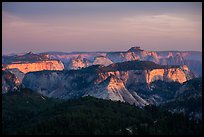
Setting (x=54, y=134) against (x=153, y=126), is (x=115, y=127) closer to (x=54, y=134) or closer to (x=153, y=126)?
(x=153, y=126)

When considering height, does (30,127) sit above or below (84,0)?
below

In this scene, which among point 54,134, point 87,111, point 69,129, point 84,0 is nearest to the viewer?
point 84,0

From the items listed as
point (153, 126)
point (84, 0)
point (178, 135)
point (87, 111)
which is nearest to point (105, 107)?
point (87, 111)

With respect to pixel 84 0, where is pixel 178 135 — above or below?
below

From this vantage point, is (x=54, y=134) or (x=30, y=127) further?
(x=30, y=127)

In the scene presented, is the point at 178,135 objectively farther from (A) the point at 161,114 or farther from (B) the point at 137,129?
(A) the point at 161,114

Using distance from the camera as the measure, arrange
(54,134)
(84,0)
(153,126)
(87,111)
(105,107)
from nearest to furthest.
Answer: (84,0) < (54,134) < (153,126) < (87,111) < (105,107)

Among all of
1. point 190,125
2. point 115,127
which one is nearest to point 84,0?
point 115,127
